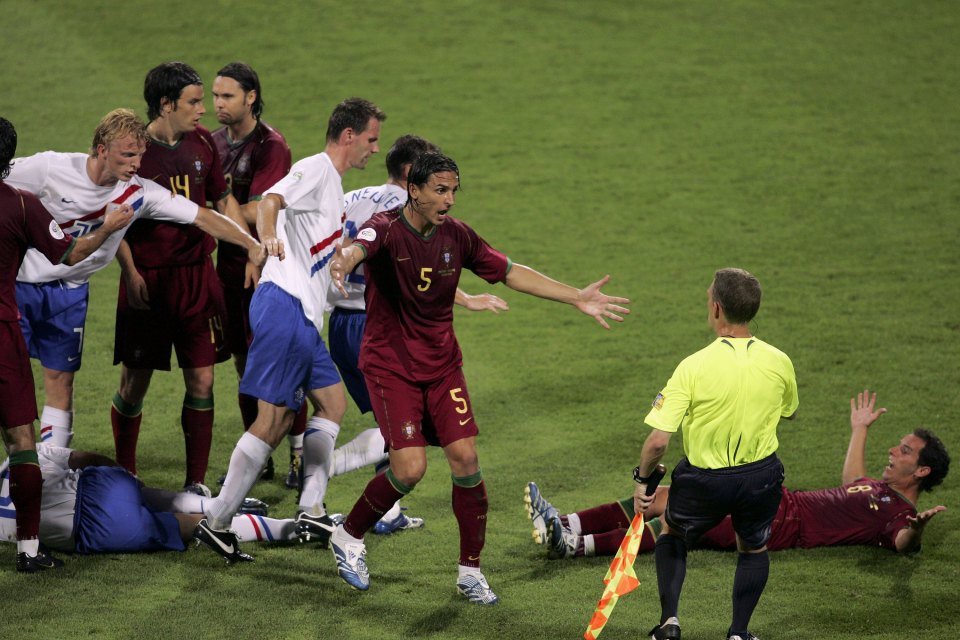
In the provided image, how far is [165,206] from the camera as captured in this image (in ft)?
18.1

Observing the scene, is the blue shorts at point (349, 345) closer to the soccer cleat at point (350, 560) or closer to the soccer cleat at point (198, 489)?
the soccer cleat at point (198, 489)

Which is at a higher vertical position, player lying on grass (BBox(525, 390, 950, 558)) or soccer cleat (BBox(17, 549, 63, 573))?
player lying on grass (BBox(525, 390, 950, 558))

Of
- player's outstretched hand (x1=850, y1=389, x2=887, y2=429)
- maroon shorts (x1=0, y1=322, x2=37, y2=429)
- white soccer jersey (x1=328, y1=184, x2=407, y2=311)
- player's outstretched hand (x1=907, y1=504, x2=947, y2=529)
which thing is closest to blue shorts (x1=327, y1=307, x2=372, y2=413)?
white soccer jersey (x1=328, y1=184, x2=407, y2=311)

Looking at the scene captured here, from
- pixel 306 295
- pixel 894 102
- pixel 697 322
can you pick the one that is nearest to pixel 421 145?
pixel 306 295

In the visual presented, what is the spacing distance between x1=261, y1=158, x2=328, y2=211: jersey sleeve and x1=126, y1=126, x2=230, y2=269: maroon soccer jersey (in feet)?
2.54

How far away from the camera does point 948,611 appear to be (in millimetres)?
4836

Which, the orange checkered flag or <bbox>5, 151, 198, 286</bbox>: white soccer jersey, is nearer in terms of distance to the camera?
the orange checkered flag

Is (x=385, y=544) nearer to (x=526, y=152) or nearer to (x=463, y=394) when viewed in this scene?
(x=463, y=394)

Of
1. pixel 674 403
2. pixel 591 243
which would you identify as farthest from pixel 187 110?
pixel 591 243

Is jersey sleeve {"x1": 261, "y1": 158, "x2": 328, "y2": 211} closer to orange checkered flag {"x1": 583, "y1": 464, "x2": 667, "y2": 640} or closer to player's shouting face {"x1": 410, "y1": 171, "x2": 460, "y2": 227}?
player's shouting face {"x1": 410, "y1": 171, "x2": 460, "y2": 227}

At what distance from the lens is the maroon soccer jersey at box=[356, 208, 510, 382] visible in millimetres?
4746

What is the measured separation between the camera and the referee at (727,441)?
13.6 feet

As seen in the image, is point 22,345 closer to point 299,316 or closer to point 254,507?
point 299,316

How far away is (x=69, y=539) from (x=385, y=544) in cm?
145
